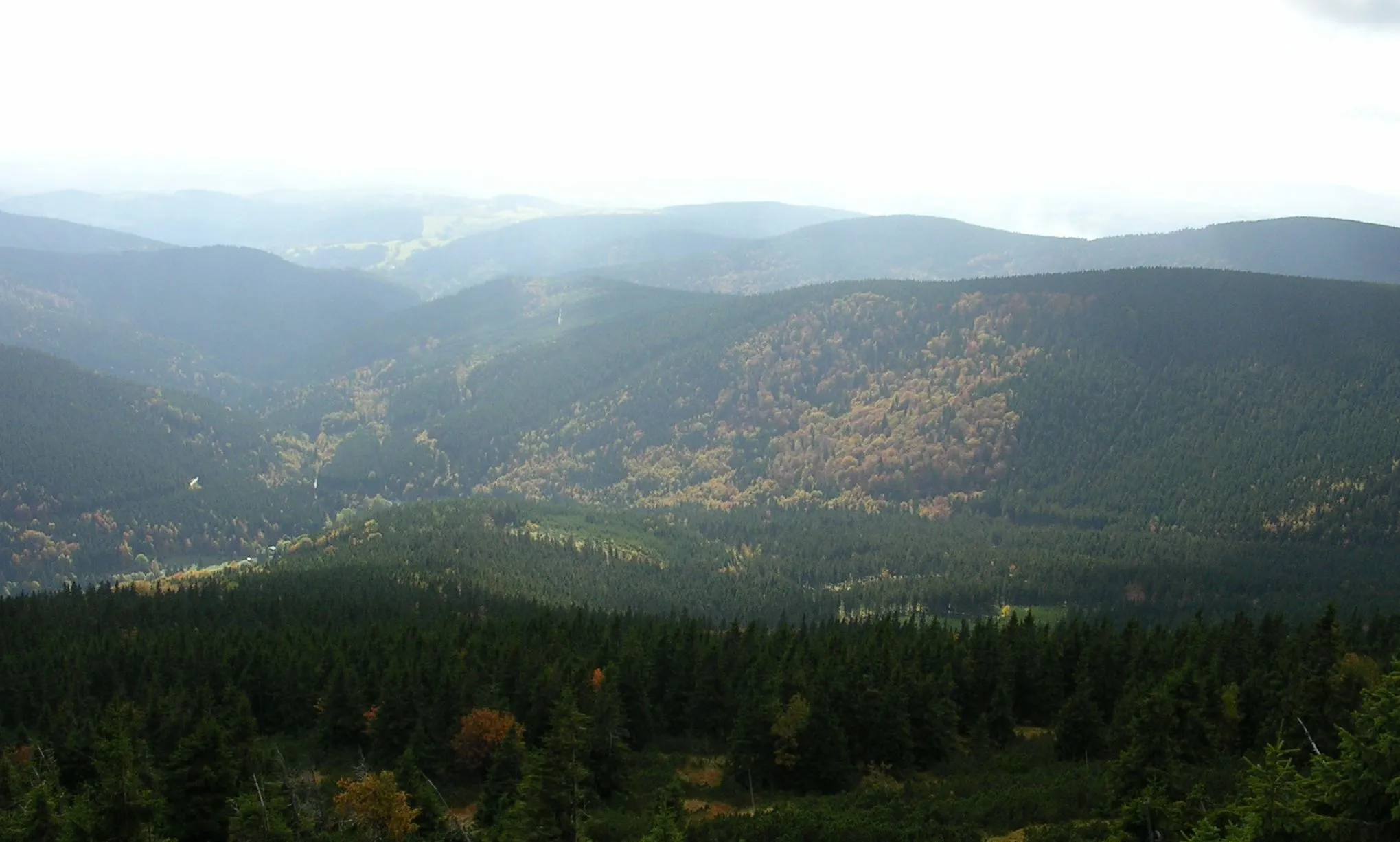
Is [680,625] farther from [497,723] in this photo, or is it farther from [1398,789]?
[1398,789]

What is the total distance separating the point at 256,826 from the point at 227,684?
176 ft

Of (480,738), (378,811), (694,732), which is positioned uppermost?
(378,811)

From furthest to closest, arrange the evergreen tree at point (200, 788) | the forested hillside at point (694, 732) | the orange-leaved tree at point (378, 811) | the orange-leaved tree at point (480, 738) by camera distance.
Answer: the orange-leaved tree at point (480, 738) → the evergreen tree at point (200, 788) → the orange-leaved tree at point (378, 811) → the forested hillside at point (694, 732)

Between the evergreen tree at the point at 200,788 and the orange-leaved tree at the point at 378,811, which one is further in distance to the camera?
the evergreen tree at the point at 200,788

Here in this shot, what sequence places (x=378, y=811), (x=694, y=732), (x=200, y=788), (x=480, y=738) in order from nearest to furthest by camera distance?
(x=378, y=811), (x=200, y=788), (x=480, y=738), (x=694, y=732)

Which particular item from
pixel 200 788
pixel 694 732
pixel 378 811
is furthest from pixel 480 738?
pixel 694 732

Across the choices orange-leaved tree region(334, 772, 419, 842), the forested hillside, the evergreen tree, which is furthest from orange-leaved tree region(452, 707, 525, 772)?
the evergreen tree

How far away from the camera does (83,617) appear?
437ft

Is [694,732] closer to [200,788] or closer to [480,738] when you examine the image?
[480,738]

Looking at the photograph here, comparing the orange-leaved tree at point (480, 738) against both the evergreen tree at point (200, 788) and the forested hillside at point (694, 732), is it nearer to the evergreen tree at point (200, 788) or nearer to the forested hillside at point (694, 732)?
the forested hillside at point (694, 732)

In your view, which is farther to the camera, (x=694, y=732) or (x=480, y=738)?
(x=694, y=732)

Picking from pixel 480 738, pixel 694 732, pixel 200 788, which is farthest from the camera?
pixel 694 732

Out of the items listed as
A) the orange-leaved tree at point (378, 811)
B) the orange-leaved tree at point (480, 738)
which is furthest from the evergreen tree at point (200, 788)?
the orange-leaved tree at point (480, 738)

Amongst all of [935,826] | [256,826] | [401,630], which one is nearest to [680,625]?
[401,630]
